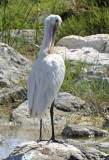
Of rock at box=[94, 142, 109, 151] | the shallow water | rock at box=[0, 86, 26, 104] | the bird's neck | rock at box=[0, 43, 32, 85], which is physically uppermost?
the bird's neck

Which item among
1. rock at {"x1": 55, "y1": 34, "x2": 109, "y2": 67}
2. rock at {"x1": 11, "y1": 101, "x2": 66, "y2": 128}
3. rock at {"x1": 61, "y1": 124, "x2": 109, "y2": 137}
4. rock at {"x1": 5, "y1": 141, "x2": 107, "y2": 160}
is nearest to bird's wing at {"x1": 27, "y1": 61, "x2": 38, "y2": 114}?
rock at {"x1": 5, "y1": 141, "x2": 107, "y2": 160}

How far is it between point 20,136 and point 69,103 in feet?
5.11

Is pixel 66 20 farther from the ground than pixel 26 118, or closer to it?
farther from the ground

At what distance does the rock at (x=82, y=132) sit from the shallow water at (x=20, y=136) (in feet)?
0.31

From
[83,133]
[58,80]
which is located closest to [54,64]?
[58,80]

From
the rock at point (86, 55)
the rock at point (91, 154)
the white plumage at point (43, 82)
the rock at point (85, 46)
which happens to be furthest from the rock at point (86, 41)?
the rock at point (91, 154)

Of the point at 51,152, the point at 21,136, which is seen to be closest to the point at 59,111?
the point at 21,136

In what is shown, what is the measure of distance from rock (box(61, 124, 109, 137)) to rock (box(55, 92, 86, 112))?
1.27 m

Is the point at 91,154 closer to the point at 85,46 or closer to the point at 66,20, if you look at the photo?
the point at 85,46

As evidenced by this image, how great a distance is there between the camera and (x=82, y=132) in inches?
288

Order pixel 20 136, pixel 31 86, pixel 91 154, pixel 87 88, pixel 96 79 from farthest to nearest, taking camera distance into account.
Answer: pixel 96 79, pixel 87 88, pixel 20 136, pixel 31 86, pixel 91 154

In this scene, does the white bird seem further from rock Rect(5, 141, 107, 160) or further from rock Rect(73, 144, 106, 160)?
rock Rect(73, 144, 106, 160)

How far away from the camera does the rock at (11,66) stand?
32.5 ft

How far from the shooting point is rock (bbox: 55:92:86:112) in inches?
343
